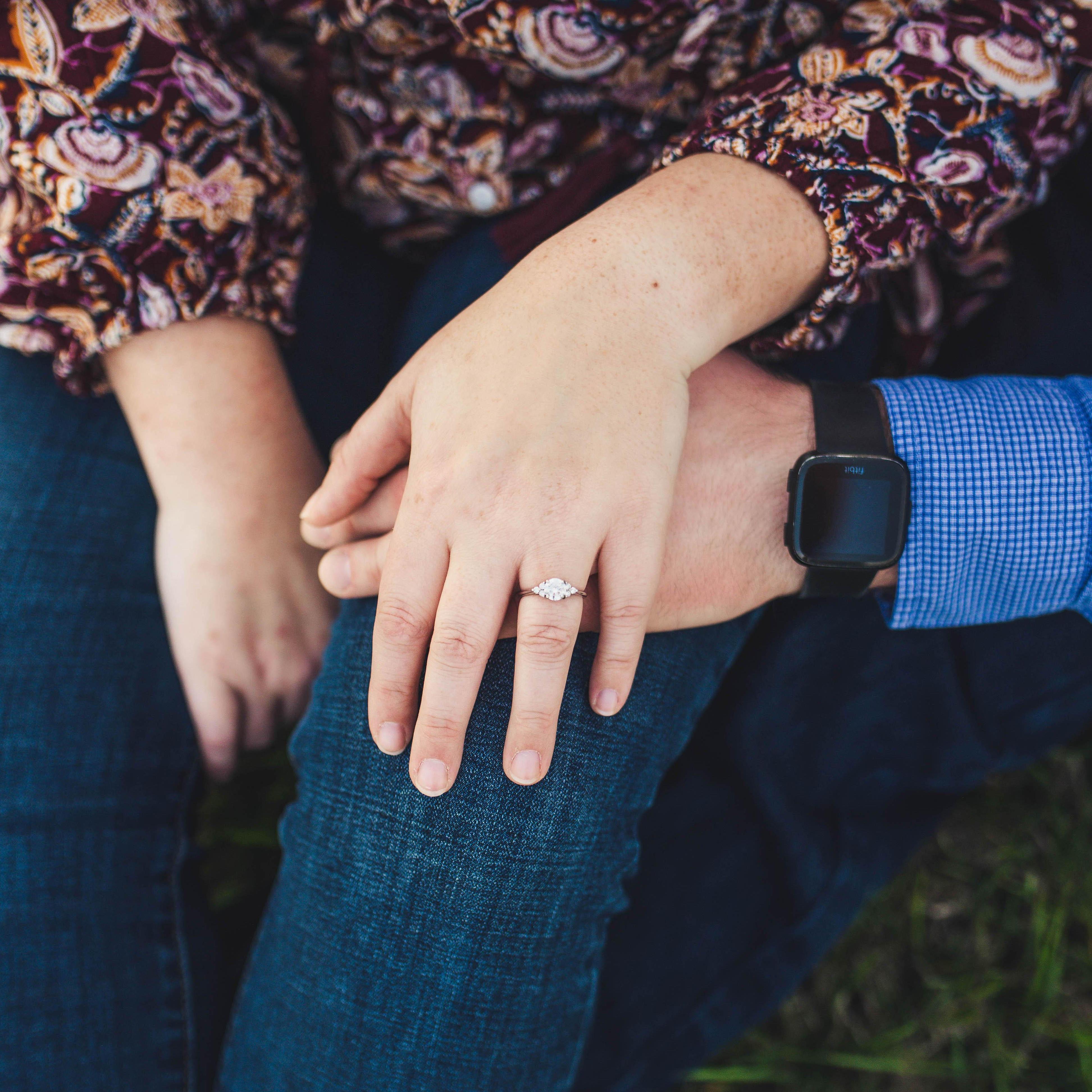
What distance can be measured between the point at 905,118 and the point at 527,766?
78 cm

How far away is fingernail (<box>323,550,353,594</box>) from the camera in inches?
35.5

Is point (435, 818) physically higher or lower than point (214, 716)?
higher

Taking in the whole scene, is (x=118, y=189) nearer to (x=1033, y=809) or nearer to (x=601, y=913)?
(x=601, y=913)

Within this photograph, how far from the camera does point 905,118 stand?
0.84 metres

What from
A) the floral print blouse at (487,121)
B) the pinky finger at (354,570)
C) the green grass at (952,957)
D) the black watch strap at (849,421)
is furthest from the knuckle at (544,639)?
the green grass at (952,957)

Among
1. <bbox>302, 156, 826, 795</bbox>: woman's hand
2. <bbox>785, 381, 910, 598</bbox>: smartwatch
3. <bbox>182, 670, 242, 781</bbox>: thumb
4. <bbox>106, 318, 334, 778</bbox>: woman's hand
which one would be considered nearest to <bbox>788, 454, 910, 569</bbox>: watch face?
<bbox>785, 381, 910, 598</bbox>: smartwatch

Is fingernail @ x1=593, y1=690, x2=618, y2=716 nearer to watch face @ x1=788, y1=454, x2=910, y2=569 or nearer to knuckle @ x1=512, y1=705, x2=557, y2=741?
knuckle @ x1=512, y1=705, x2=557, y2=741

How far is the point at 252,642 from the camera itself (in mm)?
1034

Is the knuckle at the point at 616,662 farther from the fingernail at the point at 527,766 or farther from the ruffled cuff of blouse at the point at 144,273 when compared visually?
the ruffled cuff of blouse at the point at 144,273

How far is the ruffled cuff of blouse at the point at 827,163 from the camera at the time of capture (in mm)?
833

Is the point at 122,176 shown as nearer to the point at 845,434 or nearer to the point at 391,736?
the point at 391,736

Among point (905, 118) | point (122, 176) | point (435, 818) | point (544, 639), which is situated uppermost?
point (905, 118)

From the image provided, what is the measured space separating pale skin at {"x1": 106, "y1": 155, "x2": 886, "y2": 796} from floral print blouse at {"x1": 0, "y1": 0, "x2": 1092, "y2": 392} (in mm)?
61

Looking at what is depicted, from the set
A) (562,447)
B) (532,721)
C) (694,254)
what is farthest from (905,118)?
(532,721)
